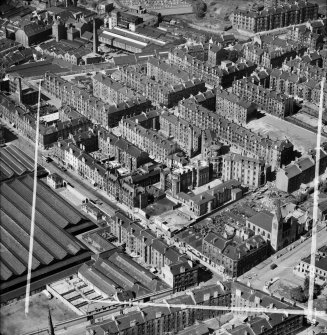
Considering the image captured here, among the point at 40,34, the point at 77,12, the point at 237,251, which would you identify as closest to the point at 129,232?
the point at 237,251

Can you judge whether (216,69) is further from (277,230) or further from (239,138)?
(277,230)

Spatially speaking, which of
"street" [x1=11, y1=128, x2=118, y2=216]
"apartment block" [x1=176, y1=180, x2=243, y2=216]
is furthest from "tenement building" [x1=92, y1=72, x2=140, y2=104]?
"apartment block" [x1=176, y1=180, x2=243, y2=216]

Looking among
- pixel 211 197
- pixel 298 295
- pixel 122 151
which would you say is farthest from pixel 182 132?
pixel 298 295

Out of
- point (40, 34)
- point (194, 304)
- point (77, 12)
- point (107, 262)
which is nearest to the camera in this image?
point (194, 304)

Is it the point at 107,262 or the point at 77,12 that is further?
the point at 77,12

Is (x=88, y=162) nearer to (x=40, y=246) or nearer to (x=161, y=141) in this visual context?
(x=161, y=141)

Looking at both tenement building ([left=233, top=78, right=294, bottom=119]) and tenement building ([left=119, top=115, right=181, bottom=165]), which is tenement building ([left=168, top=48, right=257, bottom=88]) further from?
tenement building ([left=119, top=115, right=181, bottom=165])
